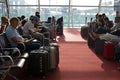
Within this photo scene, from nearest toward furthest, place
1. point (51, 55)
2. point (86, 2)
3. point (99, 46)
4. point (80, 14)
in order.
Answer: point (51, 55) < point (99, 46) < point (86, 2) < point (80, 14)

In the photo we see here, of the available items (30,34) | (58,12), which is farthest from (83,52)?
(58,12)

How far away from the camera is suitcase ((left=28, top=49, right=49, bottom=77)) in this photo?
4.36 meters

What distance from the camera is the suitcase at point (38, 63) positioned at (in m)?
4.36

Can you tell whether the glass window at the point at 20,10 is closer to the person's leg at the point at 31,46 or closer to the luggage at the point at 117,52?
the luggage at the point at 117,52

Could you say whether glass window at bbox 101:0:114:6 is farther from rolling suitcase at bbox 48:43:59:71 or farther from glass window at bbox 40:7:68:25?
rolling suitcase at bbox 48:43:59:71

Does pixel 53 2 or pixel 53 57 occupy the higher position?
pixel 53 2

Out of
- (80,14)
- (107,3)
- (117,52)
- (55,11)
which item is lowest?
(117,52)

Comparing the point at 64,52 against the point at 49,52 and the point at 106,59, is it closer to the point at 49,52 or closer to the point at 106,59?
the point at 106,59

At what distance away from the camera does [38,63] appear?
4371 millimetres

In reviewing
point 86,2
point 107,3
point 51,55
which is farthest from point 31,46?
point 107,3

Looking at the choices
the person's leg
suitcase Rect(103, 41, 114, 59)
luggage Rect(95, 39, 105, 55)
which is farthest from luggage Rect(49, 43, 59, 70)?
luggage Rect(95, 39, 105, 55)

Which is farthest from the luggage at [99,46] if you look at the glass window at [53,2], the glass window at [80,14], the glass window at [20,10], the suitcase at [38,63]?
the glass window at [20,10]

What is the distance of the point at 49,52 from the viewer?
4.79 meters

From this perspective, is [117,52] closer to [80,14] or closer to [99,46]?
[99,46]
